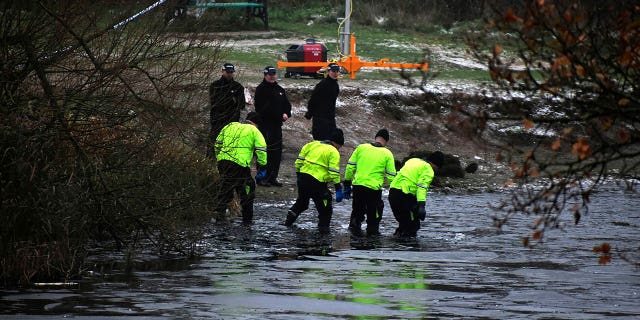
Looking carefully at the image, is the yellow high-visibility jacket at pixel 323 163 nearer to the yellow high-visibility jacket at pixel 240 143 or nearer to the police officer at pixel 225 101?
the yellow high-visibility jacket at pixel 240 143

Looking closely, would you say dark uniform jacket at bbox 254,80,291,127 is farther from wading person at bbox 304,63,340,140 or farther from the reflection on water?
the reflection on water

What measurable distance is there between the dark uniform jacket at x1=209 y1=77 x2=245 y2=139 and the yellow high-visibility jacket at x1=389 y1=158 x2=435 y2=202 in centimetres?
279

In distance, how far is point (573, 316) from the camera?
1167cm

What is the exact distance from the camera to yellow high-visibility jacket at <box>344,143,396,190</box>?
18016mm

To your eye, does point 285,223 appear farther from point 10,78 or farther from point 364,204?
point 10,78

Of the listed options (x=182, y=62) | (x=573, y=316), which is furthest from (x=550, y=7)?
(x=182, y=62)

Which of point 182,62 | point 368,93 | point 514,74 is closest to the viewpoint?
point 514,74

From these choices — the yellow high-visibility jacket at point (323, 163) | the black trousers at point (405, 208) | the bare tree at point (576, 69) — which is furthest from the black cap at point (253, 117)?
the bare tree at point (576, 69)

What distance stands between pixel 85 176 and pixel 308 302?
3214mm

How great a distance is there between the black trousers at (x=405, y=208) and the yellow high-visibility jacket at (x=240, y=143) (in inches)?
88.0

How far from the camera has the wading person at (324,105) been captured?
76.7ft

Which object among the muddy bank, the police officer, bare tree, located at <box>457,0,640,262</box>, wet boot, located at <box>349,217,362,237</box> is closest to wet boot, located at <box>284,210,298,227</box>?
wet boot, located at <box>349,217,362,237</box>

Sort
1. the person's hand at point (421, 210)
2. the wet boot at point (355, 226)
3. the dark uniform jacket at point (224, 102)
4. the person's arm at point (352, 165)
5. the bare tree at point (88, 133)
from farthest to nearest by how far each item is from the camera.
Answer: the wet boot at point (355, 226) → the person's arm at point (352, 165) → the dark uniform jacket at point (224, 102) → the person's hand at point (421, 210) → the bare tree at point (88, 133)

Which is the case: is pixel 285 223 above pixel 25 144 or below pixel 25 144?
below
